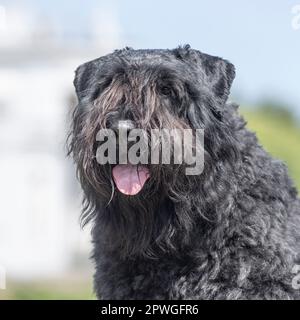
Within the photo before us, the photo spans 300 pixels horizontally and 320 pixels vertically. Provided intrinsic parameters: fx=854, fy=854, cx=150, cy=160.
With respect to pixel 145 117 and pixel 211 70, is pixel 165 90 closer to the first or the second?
pixel 145 117

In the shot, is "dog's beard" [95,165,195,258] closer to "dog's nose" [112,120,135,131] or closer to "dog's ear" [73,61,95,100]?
"dog's nose" [112,120,135,131]

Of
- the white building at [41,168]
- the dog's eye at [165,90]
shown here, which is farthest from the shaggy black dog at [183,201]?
the white building at [41,168]

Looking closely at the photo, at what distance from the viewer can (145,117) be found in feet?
17.3

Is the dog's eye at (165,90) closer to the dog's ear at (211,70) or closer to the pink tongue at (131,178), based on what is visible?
the dog's ear at (211,70)

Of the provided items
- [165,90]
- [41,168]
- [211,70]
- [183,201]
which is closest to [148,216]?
[183,201]

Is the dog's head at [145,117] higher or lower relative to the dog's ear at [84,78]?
lower

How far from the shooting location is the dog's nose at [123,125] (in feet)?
17.0

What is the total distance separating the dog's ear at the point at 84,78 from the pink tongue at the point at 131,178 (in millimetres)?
735

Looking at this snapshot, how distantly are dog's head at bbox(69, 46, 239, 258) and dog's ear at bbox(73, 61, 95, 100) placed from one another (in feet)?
0.44

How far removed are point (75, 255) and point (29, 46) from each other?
19.9 ft

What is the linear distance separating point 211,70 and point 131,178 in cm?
100

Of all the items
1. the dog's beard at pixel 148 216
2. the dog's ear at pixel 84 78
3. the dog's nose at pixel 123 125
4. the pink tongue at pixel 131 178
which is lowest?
the dog's beard at pixel 148 216
